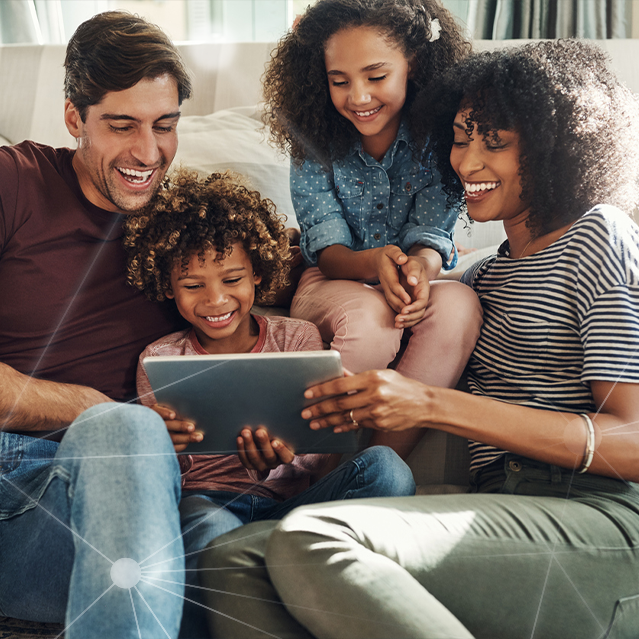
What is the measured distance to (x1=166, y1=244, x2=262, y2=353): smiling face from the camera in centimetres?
71

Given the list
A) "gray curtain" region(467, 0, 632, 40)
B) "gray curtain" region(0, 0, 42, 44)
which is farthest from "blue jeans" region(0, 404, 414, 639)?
"gray curtain" region(467, 0, 632, 40)

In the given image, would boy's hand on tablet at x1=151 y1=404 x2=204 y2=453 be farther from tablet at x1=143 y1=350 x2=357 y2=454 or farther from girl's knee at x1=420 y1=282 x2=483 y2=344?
girl's knee at x1=420 y1=282 x2=483 y2=344

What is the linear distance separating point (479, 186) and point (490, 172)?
0.02 m

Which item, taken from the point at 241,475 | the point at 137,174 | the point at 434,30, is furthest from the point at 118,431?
the point at 434,30

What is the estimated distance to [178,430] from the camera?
22.4 inches

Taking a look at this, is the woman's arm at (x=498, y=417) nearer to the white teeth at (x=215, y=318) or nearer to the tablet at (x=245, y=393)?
the tablet at (x=245, y=393)

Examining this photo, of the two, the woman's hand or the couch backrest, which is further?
the couch backrest

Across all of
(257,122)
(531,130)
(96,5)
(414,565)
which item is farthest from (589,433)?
(96,5)

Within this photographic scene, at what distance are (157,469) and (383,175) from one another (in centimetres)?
55

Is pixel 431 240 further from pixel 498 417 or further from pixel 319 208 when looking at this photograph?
pixel 498 417

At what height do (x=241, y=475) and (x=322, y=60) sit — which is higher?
(x=322, y=60)

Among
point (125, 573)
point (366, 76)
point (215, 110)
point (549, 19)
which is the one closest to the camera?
point (125, 573)

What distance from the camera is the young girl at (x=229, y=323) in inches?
23.5

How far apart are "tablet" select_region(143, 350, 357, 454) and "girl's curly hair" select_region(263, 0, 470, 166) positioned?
16.5 inches
